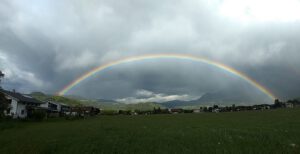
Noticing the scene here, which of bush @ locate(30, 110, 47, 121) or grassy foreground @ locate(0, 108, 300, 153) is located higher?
grassy foreground @ locate(0, 108, 300, 153)

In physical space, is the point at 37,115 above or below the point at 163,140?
below

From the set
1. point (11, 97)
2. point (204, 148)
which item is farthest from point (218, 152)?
point (11, 97)

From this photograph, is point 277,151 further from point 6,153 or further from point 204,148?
point 6,153

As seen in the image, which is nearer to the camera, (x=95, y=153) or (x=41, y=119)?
(x=95, y=153)

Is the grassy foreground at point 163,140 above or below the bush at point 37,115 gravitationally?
above

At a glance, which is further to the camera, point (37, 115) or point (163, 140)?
point (37, 115)

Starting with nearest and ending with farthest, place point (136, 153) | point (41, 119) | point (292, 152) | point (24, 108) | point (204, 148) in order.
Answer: point (292, 152) → point (136, 153) → point (204, 148) → point (41, 119) → point (24, 108)

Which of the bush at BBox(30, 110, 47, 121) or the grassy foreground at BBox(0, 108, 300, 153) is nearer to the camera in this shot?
the grassy foreground at BBox(0, 108, 300, 153)

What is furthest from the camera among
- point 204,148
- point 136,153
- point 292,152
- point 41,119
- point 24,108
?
point 24,108

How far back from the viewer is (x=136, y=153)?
12109 millimetres

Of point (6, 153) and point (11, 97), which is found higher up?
point (11, 97)

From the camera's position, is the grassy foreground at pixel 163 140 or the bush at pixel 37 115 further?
the bush at pixel 37 115

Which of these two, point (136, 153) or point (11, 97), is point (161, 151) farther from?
point (11, 97)

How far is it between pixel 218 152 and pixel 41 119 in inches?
2312
